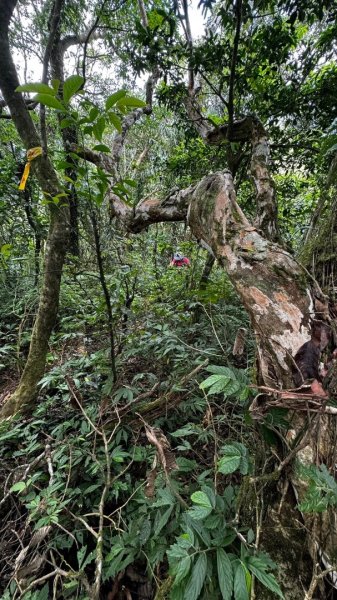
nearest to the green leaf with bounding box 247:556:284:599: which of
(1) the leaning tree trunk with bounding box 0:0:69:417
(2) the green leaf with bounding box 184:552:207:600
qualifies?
(2) the green leaf with bounding box 184:552:207:600

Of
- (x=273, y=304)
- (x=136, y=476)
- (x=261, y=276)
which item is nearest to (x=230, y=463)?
(x=273, y=304)

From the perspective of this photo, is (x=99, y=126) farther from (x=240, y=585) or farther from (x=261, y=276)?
(x=240, y=585)

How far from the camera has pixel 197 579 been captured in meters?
0.69

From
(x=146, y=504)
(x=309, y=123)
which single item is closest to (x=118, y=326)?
(x=146, y=504)

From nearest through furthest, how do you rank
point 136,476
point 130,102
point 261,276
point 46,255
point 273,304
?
point 130,102 → point 273,304 → point 261,276 → point 136,476 → point 46,255

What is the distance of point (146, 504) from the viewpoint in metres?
1.20

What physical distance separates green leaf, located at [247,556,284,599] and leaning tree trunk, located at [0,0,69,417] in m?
1.93

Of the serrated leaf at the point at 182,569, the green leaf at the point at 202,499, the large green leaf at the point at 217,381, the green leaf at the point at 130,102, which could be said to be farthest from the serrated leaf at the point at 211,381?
the green leaf at the point at 130,102

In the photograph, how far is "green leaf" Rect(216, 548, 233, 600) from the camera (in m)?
0.67

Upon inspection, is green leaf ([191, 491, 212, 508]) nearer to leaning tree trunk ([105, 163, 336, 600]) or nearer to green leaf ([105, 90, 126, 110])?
leaning tree trunk ([105, 163, 336, 600])

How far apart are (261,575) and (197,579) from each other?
16cm

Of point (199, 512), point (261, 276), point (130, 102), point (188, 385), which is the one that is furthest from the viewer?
point (188, 385)

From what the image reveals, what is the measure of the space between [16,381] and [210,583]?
7.90ft

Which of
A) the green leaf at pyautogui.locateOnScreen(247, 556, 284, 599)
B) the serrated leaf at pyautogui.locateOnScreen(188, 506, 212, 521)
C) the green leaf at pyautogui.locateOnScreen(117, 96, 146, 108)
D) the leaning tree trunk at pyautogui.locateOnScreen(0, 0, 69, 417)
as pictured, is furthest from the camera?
the leaning tree trunk at pyautogui.locateOnScreen(0, 0, 69, 417)
